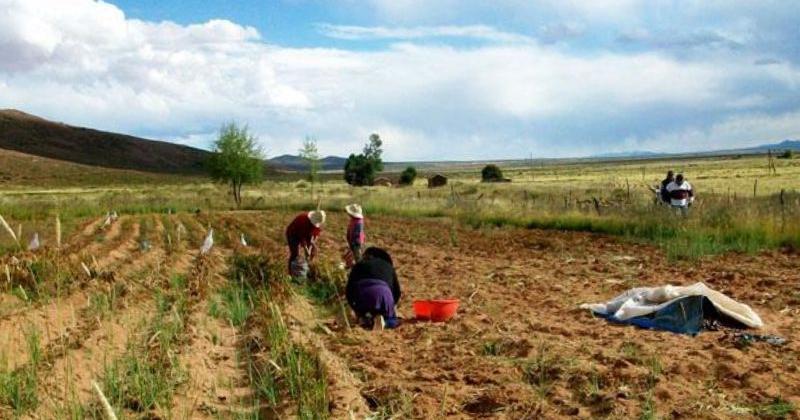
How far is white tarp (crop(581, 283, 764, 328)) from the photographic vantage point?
8.93 metres

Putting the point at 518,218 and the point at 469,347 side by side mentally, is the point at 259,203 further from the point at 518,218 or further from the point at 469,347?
the point at 469,347

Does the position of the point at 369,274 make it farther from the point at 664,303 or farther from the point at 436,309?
the point at 664,303

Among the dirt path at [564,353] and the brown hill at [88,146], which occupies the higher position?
the brown hill at [88,146]

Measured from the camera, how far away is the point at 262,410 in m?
6.21

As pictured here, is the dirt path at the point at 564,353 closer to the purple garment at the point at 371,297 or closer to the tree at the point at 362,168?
Answer: the purple garment at the point at 371,297

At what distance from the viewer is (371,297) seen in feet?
29.7

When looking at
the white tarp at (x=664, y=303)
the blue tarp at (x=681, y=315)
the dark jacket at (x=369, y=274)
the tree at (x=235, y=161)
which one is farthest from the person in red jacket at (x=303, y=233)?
the tree at (x=235, y=161)

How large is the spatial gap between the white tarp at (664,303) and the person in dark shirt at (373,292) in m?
2.43

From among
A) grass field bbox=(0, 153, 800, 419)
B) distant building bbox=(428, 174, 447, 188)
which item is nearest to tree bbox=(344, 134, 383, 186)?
distant building bbox=(428, 174, 447, 188)

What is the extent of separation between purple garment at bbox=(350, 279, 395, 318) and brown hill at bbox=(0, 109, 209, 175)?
103635mm

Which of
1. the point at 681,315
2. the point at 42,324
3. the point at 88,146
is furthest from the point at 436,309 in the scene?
the point at 88,146

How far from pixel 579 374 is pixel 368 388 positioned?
1.67 m

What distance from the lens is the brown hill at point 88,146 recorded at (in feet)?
379

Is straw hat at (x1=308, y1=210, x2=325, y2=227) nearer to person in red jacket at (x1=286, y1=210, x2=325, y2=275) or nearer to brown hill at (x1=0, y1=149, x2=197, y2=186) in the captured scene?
person in red jacket at (x1=286, y1=210, x2=325, y2=275)
